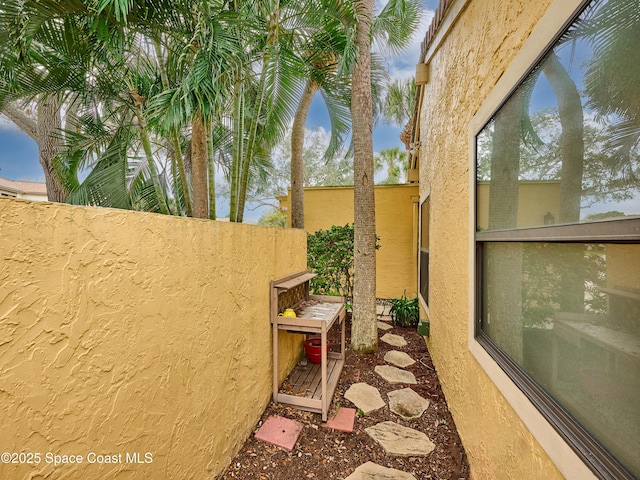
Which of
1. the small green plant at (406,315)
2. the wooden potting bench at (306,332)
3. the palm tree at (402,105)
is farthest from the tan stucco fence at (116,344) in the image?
the palm tree at (402,105)

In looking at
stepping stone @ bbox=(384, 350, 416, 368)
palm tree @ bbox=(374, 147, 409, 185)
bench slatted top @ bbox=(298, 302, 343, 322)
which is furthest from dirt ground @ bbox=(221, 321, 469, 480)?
palm tree @ bbox=(374, 147, 409, 185)

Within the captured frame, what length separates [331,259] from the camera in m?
5.92

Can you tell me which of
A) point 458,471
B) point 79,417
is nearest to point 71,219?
point 79,417

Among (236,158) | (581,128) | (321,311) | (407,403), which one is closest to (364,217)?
(321,311)

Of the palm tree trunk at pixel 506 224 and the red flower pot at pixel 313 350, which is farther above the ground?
the palm tree trunk at pixel 506 224

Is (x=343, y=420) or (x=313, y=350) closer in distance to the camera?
(x=343, y=420)

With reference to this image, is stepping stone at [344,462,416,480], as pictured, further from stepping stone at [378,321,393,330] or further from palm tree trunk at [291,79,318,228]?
palm tree trunk at [291,79,318,228]

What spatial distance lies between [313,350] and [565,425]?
3.10 m

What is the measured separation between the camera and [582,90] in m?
1.11

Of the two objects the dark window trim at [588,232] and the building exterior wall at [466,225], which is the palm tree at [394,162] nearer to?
the building exterior wall at [466,225]

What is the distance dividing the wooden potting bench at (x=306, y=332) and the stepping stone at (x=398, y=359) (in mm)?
797

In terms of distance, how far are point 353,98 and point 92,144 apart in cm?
401

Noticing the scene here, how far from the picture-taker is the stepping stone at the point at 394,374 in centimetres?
365

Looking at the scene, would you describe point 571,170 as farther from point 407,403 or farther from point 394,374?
point 394,374
